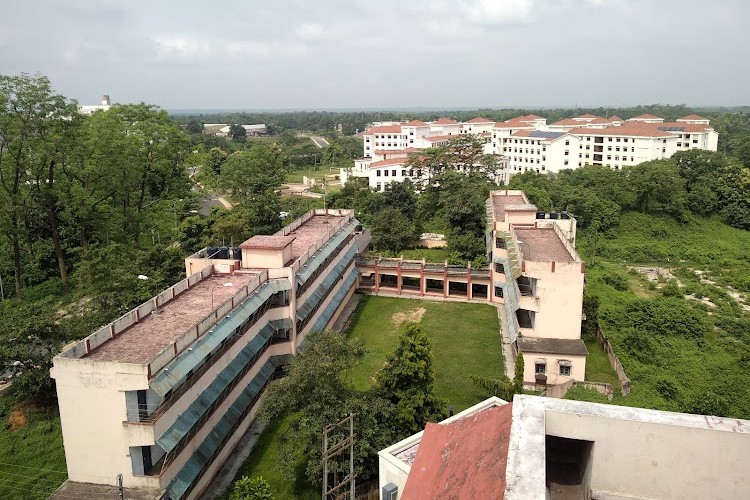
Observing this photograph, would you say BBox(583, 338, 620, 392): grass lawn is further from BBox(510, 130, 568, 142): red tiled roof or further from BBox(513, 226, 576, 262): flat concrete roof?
BBox(510, 130, 568, 142): red tiled roof

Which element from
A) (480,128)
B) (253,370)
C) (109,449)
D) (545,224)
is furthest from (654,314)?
(480,128)

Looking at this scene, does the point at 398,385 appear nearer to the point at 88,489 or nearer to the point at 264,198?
the point at 88,489

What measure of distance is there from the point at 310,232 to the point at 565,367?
15280mm

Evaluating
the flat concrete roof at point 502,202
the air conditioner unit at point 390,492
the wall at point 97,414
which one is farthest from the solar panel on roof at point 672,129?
the wall at point 97,414

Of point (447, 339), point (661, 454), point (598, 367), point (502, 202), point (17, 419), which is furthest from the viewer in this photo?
point (502, 202)

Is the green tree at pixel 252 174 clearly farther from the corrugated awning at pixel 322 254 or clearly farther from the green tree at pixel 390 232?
the corrugated awning at pixel 322 254

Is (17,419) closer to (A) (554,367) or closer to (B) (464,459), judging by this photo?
(B) (464,459)

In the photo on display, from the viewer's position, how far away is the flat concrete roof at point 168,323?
16734mm

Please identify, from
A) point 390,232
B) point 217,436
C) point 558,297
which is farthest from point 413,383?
point 390,232

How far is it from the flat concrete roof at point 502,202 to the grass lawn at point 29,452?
85.9 ft

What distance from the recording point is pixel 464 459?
33.9 feet

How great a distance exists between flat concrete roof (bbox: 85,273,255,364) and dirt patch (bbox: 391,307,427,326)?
35.1 ft

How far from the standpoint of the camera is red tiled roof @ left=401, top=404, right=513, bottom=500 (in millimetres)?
8961

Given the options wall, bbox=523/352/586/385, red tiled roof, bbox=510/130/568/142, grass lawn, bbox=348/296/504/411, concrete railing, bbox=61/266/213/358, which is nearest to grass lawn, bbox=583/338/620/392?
wall, bbox=523/352/586/385
